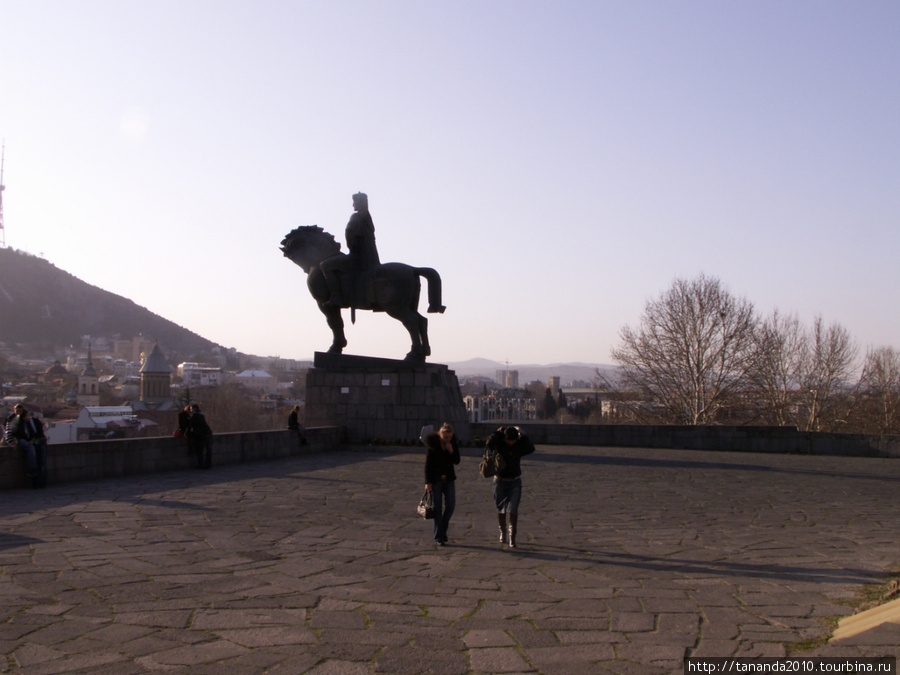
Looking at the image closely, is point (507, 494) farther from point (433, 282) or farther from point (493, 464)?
point (433, 282)

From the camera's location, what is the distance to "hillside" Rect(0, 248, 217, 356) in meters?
138

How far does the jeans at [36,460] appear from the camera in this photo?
30.5ft

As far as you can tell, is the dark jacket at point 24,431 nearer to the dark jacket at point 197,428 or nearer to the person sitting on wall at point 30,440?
the person sitting on wall at point 30,440

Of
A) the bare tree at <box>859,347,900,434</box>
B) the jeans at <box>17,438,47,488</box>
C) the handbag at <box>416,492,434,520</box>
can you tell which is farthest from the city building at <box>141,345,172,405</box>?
the handbag at <box>416,492,434,520</box>

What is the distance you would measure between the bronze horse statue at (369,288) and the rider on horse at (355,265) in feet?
0.07

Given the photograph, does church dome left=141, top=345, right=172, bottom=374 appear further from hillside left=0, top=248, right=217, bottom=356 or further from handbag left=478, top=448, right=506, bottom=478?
handbag left=478, top=448, right=506, bottom=478

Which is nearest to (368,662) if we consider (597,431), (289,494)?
(289,494)

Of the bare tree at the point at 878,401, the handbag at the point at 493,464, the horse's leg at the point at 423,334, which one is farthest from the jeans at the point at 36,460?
the bare tree at the point at 878,401

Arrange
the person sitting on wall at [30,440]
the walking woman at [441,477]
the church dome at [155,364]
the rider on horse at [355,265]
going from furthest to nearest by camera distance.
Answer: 1. the church dome at [155,364]
2. the rider on horse at [355,265]
3. the person sitting on wall at [30,440]
4. the walking woman at [441,477]

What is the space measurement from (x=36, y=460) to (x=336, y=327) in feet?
30.1

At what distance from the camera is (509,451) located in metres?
6.60

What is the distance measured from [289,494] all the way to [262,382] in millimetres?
150095

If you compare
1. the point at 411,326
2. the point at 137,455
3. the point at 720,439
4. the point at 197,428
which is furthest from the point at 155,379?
the point at 137,455

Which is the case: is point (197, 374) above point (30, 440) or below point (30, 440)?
above
